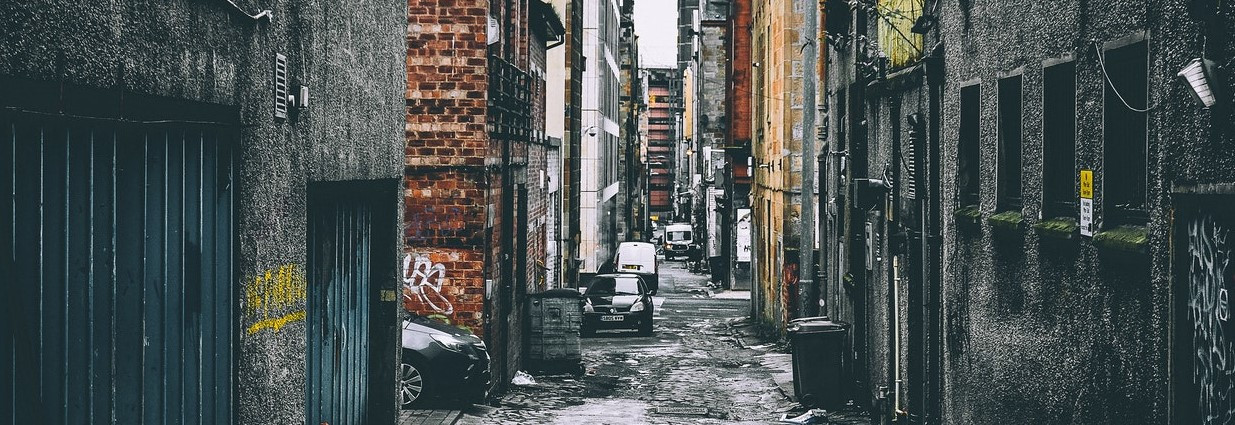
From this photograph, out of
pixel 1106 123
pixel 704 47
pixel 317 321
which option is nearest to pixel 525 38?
pixel 317 321

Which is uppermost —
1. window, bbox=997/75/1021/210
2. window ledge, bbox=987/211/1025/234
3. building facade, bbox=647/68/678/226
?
building facade, bbox=647/68/678/226

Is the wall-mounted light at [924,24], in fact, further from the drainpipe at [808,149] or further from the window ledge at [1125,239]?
the drainpipe at [808,149]

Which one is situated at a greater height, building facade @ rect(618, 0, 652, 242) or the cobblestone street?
building facade @ rect(618, 0, 652, 242)

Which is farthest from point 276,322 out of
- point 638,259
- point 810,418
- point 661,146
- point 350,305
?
point 661,146

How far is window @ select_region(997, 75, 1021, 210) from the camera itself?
977cm

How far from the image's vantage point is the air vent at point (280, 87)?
7.28 metres

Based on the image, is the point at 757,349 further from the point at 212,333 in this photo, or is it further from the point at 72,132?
the point at 72,132

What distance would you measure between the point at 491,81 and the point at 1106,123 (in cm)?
917

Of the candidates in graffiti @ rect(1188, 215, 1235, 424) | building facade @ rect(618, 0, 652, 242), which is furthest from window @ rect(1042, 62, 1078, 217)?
building facade @ rect(618, 0, 652, 242)

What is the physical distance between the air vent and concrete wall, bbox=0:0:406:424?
60 millimetres

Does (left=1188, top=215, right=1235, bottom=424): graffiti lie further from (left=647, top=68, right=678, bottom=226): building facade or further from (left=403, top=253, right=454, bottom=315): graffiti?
(left=647, top=68, right=678, bottom=226): building facade

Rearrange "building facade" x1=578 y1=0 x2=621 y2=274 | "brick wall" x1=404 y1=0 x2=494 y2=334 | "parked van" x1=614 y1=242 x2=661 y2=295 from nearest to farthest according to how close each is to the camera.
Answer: "brick wall" x1=404 y1=0 x2=494 y2=334 < "building facade" x1=578 y1=0 x2=621 y2=274 < "parked van" x1=614 y1=242 x2=661 y2=295

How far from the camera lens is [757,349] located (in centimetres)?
2464

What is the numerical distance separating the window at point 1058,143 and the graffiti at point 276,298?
15.5ft
